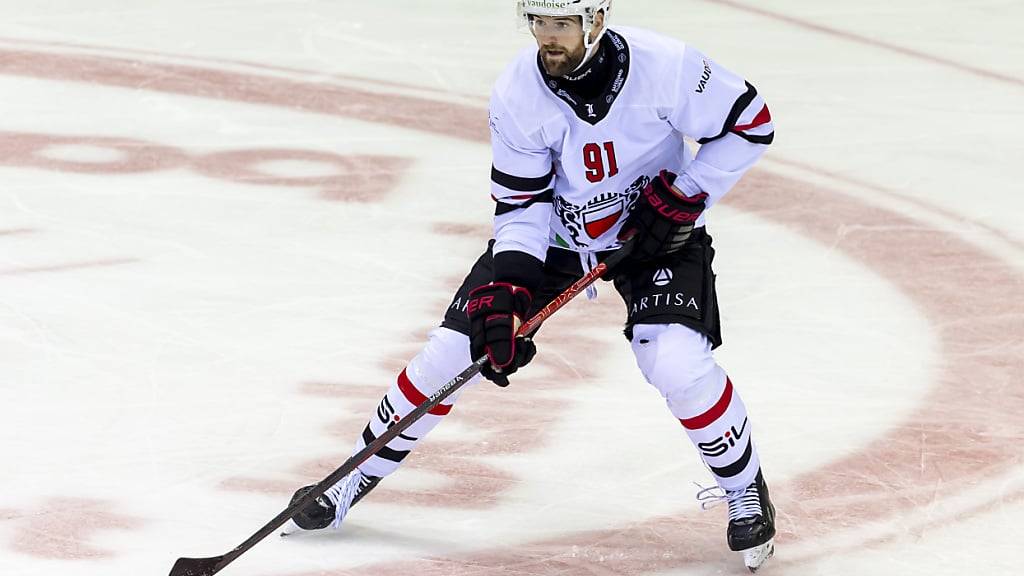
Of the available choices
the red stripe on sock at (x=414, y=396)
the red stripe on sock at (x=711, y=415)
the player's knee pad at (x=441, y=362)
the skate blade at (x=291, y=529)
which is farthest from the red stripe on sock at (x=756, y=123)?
the skate blade at (x=291, y=529)

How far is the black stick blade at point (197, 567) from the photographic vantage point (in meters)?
3.00

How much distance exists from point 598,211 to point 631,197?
0.24 ft

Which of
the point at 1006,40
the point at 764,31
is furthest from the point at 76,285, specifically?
the point at 1006,40

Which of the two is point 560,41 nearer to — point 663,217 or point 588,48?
point 588,48

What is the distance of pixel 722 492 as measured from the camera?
332 cm

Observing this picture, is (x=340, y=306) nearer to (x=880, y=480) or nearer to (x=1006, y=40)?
(x=880, y=480)

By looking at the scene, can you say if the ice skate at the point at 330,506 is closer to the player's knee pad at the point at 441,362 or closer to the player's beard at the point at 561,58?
the player's knee pad at the point at 441,362

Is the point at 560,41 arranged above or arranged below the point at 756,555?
above

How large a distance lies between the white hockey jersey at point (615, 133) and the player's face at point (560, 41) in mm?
63

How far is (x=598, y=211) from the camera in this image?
314 centimetres

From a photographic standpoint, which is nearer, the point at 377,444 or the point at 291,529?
the point at 377,444

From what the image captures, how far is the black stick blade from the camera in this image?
3.00 meters

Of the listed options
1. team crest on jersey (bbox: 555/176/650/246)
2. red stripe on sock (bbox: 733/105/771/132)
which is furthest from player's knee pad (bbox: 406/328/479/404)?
red stripe on sock (bbox: 733/105/771/132)

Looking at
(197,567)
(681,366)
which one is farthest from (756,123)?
(197,567)
